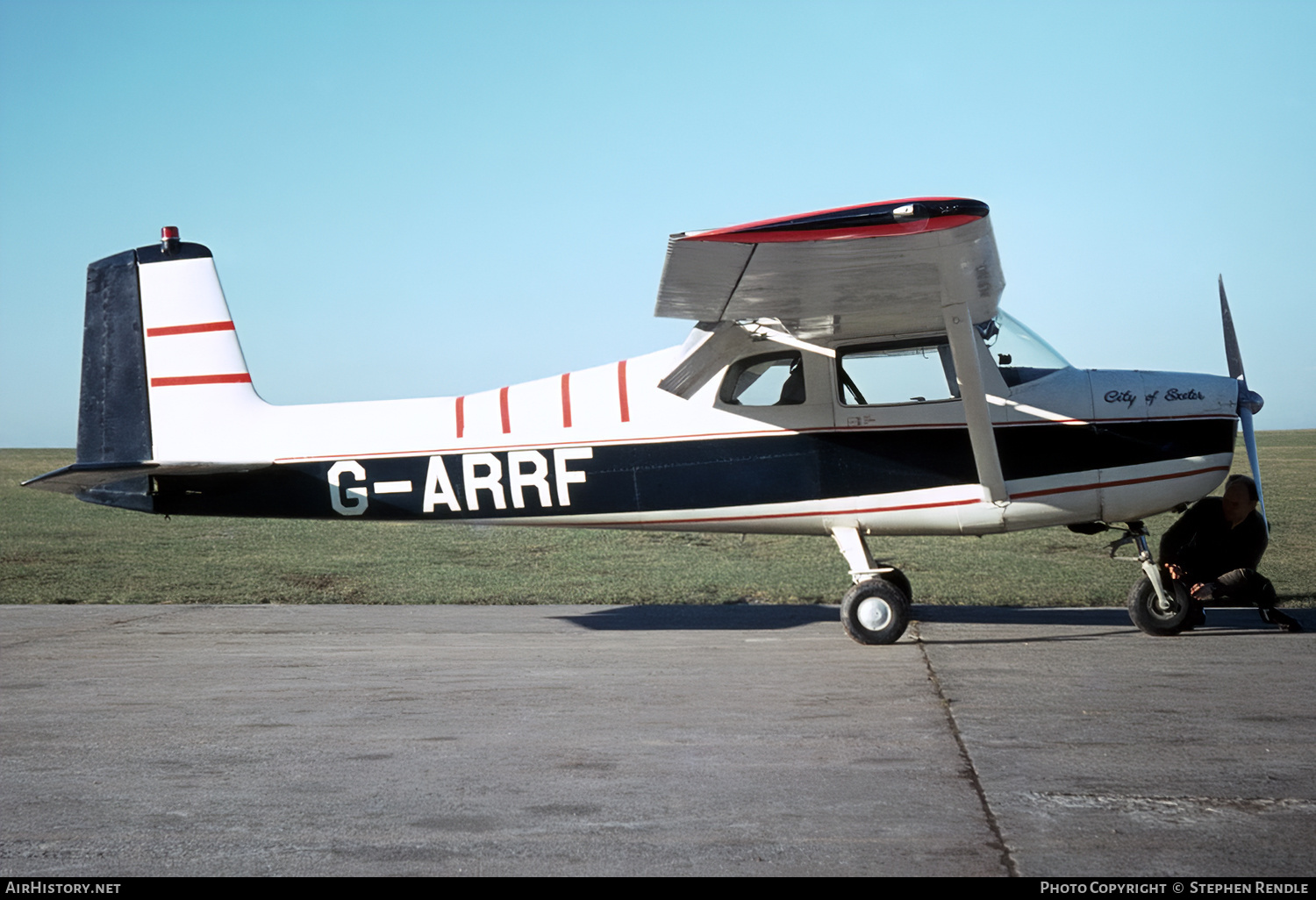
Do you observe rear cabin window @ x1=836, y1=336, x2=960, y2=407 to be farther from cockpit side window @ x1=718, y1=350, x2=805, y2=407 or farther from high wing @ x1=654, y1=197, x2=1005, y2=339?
cockpit side window @ x1=718, y1=350, x2=805, y2=407

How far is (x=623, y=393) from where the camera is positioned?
7.97m

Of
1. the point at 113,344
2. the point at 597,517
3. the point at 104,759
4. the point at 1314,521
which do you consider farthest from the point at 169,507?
the point at 1314,521

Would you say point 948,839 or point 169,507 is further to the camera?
point 169,507

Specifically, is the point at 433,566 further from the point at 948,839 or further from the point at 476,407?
the point at 948,839

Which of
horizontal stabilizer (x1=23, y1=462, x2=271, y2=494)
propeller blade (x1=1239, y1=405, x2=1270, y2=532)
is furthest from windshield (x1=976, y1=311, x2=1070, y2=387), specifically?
horizontal stabilizer (x1=23, y1=462, x2=271, y2=494)

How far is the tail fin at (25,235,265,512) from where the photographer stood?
26.8 feet

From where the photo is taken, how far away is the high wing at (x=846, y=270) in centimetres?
556

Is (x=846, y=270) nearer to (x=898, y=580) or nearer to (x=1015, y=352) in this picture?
(x=1015, y=352)

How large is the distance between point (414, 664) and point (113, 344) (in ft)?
12.8

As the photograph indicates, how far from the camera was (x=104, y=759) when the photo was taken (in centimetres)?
450

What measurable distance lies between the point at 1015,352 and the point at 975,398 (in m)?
0.92

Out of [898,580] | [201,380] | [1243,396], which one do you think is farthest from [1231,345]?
[201,380]

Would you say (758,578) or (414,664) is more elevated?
(414,664)

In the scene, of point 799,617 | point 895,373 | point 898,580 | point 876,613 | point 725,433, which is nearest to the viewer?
point 876,613
